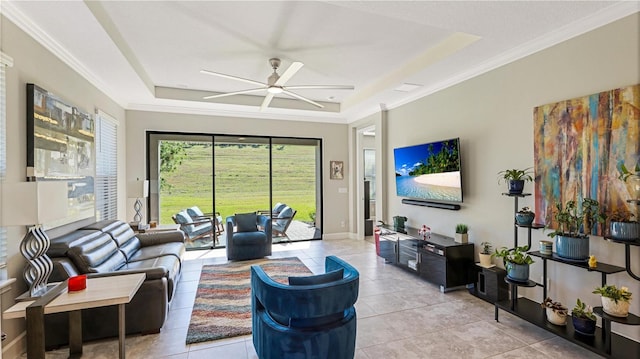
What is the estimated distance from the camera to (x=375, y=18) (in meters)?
3.06

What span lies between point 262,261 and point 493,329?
139 inches

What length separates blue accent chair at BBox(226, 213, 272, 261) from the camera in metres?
5.23

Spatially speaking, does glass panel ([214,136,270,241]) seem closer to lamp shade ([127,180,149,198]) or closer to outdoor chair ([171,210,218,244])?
outdoor chair ([171,210,218,244])

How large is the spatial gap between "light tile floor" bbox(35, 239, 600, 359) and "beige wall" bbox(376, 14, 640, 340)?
602 mm

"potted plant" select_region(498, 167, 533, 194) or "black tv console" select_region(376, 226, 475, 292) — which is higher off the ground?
"potted plant" select_region(498, 167, 533, 194)

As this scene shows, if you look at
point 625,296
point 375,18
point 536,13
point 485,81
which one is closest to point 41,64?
point 375,18

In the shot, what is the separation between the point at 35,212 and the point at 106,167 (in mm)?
2975

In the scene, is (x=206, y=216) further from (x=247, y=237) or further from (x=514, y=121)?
(x=514, y=121)

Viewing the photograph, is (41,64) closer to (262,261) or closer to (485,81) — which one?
(262,261)

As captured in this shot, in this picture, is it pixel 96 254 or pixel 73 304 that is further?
pixel 96 254

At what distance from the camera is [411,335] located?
111 inches

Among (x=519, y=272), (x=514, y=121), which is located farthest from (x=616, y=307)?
(x=514, y=121)

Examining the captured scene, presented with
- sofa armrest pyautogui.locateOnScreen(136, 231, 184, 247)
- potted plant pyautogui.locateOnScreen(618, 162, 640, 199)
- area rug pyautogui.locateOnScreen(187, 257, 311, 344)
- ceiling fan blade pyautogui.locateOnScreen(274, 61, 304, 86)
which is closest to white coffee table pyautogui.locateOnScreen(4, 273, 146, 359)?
area rug pyautogui.locateOnScreen(187, 257, 311, 344)

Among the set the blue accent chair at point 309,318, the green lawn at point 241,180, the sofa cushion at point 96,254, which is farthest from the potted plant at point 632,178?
the green lawn at point 241,180
